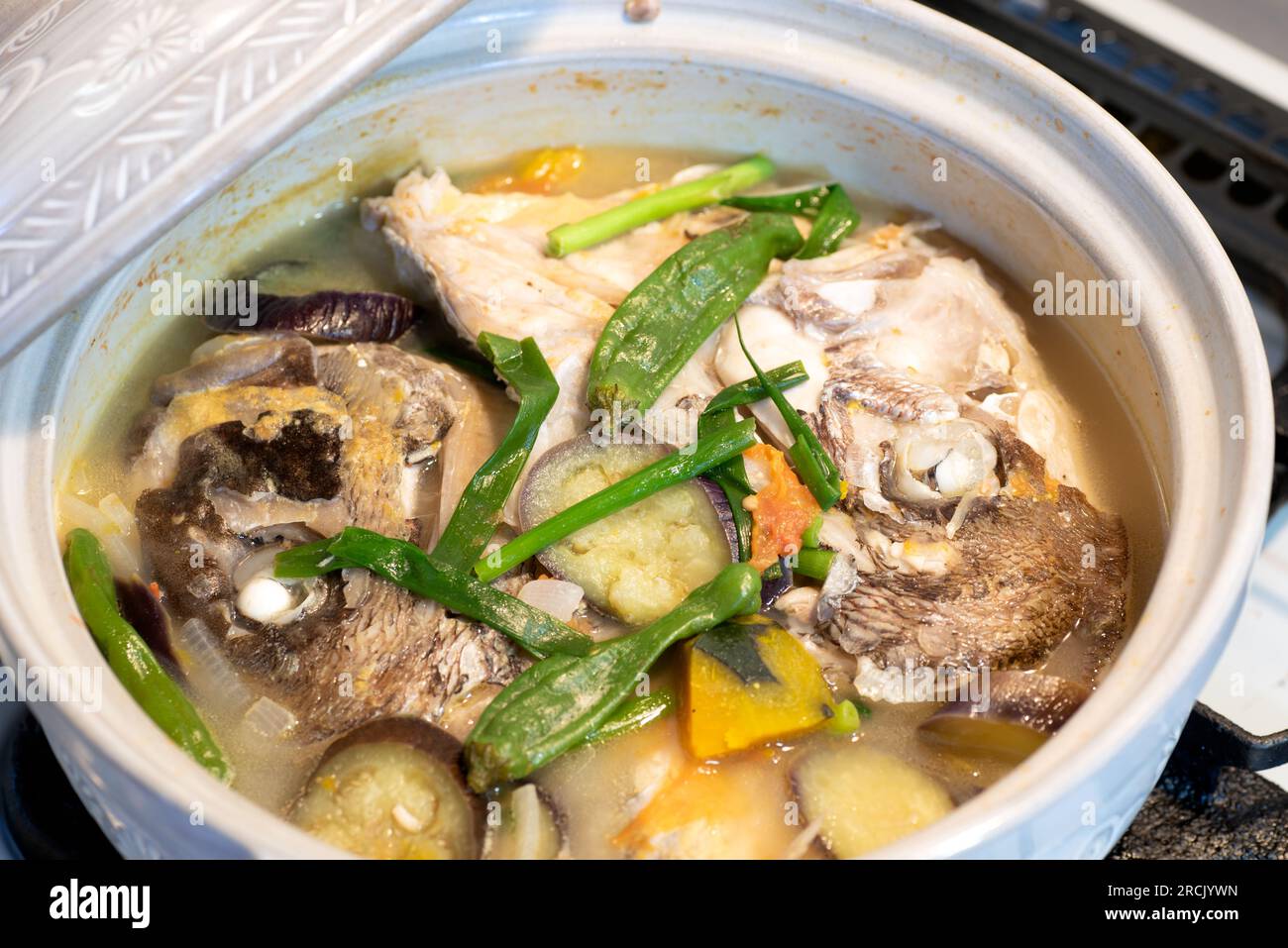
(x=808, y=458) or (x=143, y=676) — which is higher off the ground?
(x=808, y=458)

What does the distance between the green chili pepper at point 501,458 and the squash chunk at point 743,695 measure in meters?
0.42

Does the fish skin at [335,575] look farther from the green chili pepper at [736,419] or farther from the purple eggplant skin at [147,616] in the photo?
the green chili pepper at [736,419]

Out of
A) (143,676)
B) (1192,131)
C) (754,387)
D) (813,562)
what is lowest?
(143,676)

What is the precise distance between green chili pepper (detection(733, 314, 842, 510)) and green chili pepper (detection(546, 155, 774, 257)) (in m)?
0.54

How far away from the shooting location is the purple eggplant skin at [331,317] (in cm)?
234

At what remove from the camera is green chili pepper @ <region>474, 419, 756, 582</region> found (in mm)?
1924

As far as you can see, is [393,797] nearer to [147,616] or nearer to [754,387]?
[147,616]

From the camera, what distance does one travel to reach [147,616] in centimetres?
192

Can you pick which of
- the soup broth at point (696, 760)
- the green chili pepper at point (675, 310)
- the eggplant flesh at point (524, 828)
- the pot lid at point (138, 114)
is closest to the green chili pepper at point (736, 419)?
the green chili pepper at point (675, 310)

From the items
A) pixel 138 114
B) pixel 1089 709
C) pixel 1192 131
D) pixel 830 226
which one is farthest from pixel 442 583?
pixel 1192 131

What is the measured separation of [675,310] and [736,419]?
27 cm
